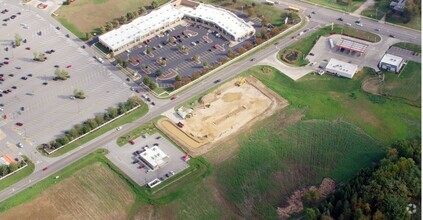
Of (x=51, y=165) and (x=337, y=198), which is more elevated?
(x=337, y=198)

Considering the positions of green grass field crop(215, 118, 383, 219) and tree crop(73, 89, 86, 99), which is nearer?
green grass field crop(215, 118, 383, 219)

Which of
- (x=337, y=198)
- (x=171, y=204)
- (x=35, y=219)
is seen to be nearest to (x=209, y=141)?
(x=171, y=204)

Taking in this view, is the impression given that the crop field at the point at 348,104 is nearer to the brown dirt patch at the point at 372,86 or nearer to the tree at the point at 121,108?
the brown dirt patch at the point at 372,86

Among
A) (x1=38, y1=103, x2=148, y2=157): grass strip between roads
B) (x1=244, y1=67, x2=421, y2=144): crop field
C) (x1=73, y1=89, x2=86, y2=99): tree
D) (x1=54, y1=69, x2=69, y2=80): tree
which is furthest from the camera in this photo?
(x1=54, y1=69, x2=69, y2=80): tree

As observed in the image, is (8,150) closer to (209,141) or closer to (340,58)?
(209,141)

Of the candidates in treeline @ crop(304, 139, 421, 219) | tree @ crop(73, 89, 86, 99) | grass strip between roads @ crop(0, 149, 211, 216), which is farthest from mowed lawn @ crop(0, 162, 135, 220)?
treeline @ crop(304, 139, 421, 219)

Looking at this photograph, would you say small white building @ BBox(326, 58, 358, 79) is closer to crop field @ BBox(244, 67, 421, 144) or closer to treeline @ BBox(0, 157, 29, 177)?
crop field @ BBox(244, 67, 421, 144)

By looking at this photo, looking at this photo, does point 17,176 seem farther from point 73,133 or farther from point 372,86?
point 372,86
